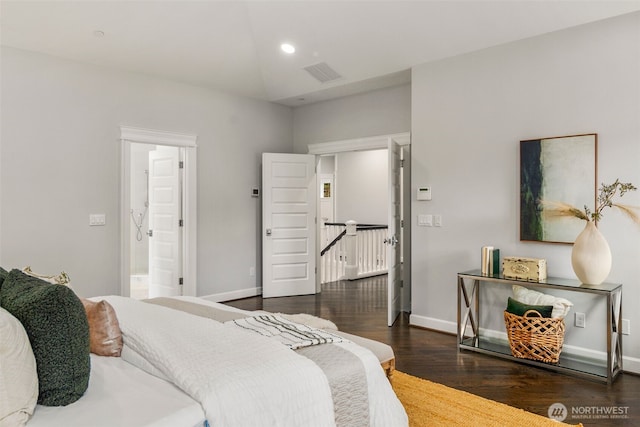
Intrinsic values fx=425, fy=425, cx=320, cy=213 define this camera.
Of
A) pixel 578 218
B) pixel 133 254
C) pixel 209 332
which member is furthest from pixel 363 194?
pixel 209 332

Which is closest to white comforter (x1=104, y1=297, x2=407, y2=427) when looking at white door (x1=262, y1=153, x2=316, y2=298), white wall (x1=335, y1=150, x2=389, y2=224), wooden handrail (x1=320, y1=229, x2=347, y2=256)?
white door (x1=262, y1=153, x2=316, y2=298)

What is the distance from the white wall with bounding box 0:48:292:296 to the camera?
4.08 m

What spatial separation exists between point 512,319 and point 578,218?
38.6 inches

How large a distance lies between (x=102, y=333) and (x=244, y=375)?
0.78 m

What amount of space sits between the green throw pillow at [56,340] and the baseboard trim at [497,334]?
354cm

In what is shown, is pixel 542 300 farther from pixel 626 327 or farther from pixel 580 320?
pixel 626 327

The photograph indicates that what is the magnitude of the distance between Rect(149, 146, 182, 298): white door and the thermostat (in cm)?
299

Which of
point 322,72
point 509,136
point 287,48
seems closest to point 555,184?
A: point 509,136

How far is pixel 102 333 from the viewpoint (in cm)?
194

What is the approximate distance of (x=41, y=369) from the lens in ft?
4.72

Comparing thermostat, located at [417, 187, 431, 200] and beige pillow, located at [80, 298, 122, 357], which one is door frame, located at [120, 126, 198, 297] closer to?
thermostat, located at [417, 187, 431, 200]

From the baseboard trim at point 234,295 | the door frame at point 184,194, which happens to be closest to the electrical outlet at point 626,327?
the baseboard trim at point 234,295

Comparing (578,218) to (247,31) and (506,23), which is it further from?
(247,31)

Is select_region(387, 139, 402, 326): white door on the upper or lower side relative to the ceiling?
lower
